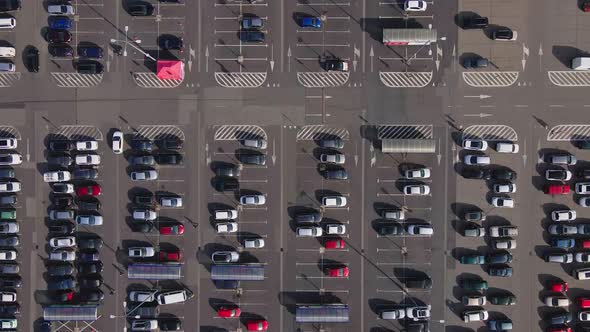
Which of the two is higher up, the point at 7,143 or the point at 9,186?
the point at 7,143

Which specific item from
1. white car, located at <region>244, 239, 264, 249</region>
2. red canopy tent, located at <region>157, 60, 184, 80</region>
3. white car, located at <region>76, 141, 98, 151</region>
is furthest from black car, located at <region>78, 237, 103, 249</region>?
red canopy tent, located at <region>157, 60, 184, 80</region>

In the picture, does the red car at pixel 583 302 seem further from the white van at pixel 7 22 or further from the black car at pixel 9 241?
the white van at pixel 7 22

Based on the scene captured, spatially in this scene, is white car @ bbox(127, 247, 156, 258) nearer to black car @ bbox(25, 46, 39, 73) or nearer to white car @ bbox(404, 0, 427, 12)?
black car @ bbox(25, 46, 39, 73)

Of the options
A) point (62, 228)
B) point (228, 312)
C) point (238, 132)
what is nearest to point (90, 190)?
point (62, 228)

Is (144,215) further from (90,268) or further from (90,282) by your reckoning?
(90,282)

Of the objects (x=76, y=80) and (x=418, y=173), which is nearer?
(x=418, y=173)

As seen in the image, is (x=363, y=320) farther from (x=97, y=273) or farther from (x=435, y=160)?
(x=97, y=273)
